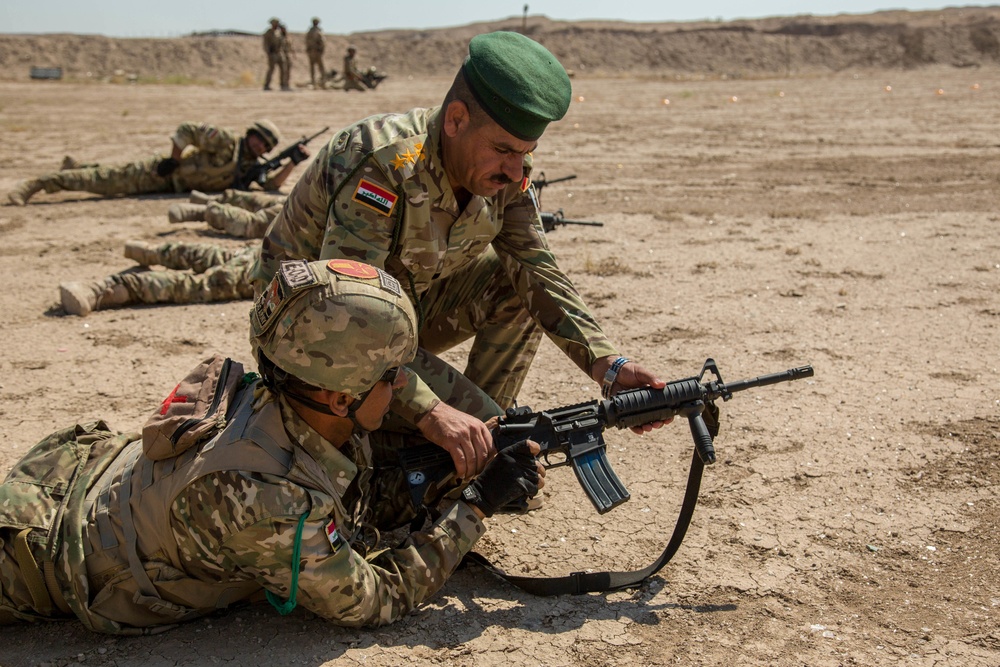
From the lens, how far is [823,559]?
3654 millimetres

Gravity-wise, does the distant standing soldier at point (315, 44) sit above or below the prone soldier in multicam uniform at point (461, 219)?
above

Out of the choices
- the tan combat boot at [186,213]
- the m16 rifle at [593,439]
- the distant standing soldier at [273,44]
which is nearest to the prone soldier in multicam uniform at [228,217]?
the tan combat boot at [186,213]

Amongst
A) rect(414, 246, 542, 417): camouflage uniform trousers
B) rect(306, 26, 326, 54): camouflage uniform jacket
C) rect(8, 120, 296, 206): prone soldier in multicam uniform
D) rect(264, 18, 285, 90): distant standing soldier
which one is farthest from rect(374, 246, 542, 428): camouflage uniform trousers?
rect(306, 26, 326, 54): camouflage uniform jacket

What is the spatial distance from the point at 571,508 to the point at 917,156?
1060 cm

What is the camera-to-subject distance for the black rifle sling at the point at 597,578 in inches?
134

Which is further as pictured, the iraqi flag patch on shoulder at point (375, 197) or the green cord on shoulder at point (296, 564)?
the iraqi flag patch on shoulder at point (375, 197)

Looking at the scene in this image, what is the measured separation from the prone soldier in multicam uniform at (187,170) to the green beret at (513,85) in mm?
6898

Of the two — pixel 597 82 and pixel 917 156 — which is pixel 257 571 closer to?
pixel 917 156

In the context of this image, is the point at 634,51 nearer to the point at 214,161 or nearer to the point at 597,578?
the point at 214,161

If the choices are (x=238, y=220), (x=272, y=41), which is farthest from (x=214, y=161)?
(x=272, y=41)

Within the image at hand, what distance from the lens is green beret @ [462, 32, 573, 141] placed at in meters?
3.35

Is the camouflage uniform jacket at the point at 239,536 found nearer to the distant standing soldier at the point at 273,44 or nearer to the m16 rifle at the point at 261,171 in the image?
the m16 rifle at the point at 261,171

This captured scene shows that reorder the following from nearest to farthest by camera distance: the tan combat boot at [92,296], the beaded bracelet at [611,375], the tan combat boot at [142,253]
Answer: the beaded bracelet at [611,375], the tan combat boot at [92,296], the tan combat boot at [142,253]

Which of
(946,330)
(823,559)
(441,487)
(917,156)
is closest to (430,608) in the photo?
(441,487)
